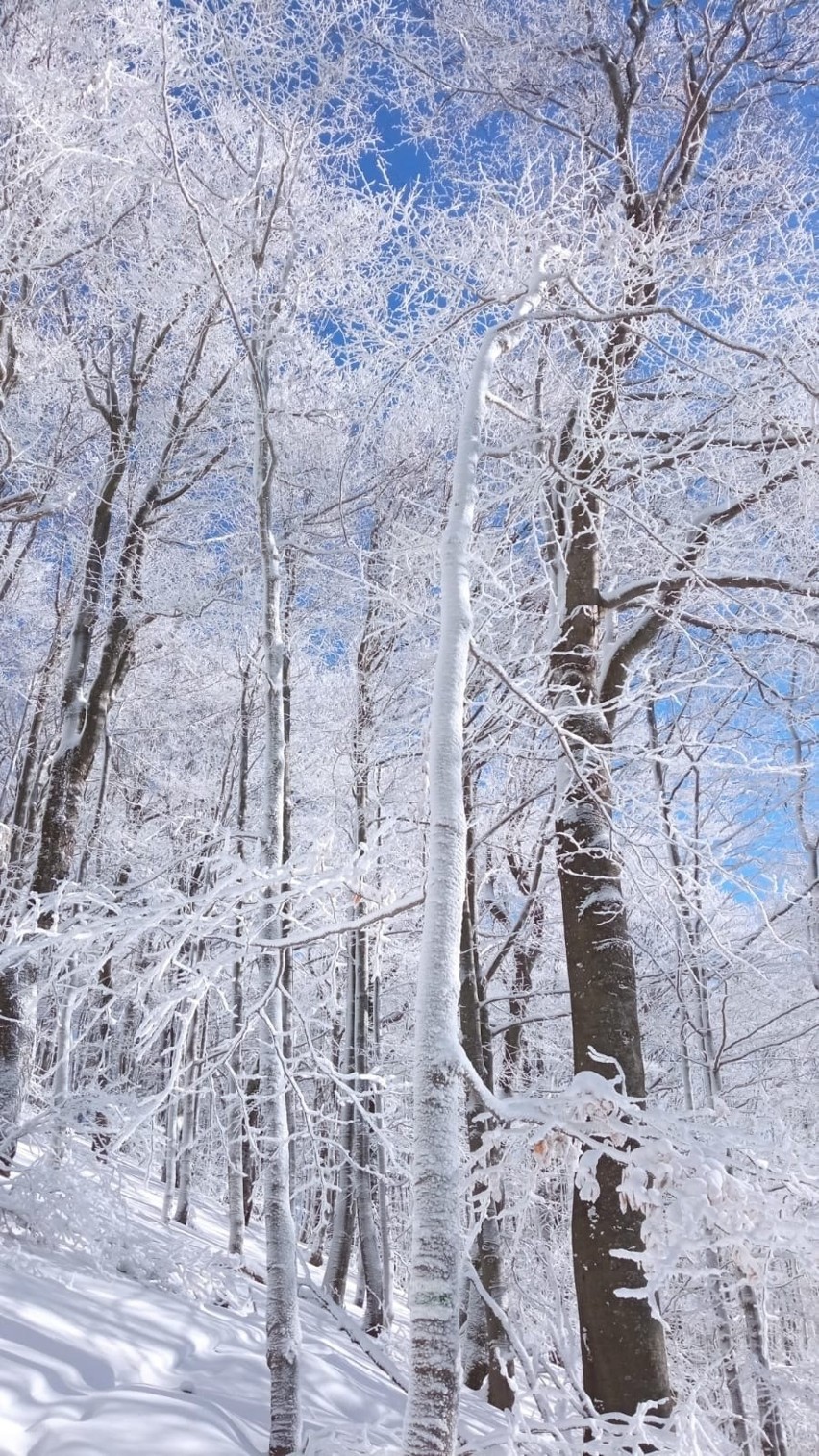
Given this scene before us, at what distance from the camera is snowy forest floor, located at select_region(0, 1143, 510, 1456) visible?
148 inches

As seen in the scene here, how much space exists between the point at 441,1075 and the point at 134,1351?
399cm

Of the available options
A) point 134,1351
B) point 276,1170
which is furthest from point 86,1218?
point 276,1170

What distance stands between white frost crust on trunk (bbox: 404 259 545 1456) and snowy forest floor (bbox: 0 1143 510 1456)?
35.8 inches

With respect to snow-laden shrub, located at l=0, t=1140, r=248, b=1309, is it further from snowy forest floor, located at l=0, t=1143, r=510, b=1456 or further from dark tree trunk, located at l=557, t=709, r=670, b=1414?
dark tree trunk, located at l=557, t=709, r=670, b=1414

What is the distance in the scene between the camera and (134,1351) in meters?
4.95

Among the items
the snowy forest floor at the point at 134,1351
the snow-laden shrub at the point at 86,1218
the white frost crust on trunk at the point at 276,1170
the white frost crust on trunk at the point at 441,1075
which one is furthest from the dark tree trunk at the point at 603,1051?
the snow-laden shrub at the point at 86,1218

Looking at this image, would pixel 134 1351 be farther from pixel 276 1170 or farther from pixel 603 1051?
pixel 603 1051

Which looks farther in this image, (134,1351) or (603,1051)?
(134,1351)

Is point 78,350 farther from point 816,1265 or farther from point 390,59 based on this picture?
point 816,1265

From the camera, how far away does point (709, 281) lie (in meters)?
5.11

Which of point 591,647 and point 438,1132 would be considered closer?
point 438,1132

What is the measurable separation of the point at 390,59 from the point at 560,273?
3.76 metres

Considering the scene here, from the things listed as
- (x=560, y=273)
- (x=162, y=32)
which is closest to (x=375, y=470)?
(x=162, y=32)

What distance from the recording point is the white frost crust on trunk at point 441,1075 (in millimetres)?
2135
